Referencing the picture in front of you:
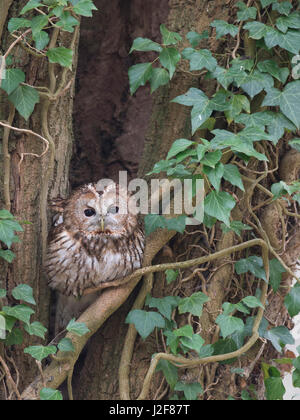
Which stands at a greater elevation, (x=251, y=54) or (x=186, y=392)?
(x=251, y=54)

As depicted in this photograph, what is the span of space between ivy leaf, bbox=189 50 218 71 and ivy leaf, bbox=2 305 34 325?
3.31 feet

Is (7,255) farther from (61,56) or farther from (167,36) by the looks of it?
(167,36)

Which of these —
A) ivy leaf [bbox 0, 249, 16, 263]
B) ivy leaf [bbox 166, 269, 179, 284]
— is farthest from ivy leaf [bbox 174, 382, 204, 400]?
ivy leaf [bbox 0, 249, 16, 263]

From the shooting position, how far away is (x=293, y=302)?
202 centimetres

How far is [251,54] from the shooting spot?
2057 millimetres

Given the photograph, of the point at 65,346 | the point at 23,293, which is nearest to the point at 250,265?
the point at 65,346

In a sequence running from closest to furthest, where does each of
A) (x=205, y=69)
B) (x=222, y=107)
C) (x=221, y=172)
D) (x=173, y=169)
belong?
(x=221, y=172)
(x=173, y=169)
(x=222, y=107)
(x=205, y=69)

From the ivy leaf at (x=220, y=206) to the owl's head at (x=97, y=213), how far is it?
63 centimetres

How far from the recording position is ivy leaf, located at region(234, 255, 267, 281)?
2105 millimetres

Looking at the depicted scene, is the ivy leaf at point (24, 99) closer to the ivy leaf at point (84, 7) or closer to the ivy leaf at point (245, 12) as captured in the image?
the ivy leaf at point (84, 7)

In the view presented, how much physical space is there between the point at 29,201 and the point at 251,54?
0.99 meters

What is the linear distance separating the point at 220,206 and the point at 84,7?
75 centimetres
